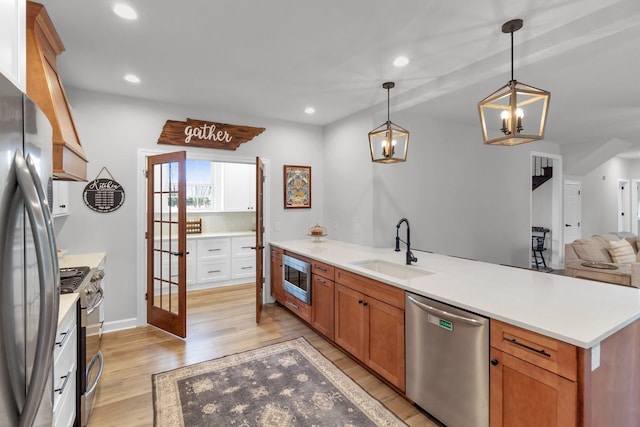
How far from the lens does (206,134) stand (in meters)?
3.94

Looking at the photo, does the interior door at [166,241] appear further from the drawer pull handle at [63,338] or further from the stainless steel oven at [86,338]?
the drawer pull handle at [63,338]

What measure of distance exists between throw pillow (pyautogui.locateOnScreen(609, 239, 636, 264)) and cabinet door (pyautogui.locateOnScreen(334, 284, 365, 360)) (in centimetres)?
475

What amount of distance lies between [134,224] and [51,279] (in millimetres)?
3082

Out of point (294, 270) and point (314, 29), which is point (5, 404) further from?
point (294, 270)

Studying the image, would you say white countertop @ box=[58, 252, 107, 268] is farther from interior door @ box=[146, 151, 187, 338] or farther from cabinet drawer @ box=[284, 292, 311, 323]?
cabinet drawer @ box=[284, 292, 311, 323]

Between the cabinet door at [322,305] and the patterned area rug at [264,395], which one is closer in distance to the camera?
the patterned area rug at [264,395]

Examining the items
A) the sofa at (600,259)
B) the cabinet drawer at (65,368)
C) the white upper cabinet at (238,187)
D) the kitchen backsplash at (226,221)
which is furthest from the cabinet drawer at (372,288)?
the sofa at (600,259)

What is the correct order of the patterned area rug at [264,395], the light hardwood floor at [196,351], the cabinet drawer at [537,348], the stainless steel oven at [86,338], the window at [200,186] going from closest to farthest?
the cabinet drawer at [537,348] < the stainless steel oven at [86,338] < the patterned area rug at [264,395] < the light hardwood floor at [196,351] < the window at [200,186]

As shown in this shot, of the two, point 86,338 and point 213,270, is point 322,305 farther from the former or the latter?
point 213,270

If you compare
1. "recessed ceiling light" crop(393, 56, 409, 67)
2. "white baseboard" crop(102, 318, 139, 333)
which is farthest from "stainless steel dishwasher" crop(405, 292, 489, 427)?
"white baseboard" crop(102, 318, 139, 333)

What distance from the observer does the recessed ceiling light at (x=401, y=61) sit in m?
2.62

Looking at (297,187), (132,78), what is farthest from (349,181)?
(132,78)

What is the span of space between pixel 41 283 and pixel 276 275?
11.6 feet

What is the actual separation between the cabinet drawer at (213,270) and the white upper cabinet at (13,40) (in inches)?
174
